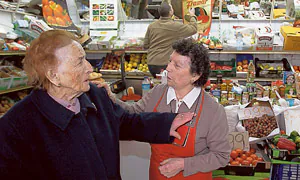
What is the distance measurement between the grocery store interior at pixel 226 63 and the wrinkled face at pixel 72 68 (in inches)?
52.9

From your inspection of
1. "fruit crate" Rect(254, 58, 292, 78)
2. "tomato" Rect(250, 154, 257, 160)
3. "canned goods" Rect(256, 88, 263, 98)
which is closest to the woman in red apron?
"tomato" Rect(250, 154, 257, 160)

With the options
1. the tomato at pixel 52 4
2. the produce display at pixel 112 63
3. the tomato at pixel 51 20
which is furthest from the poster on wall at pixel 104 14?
the tomato at pixel 51 20

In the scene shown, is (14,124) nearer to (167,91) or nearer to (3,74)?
(167,91)

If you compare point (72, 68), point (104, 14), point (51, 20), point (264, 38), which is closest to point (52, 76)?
point (72, 68)

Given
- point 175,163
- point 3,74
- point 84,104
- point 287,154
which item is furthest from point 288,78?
point 3,74

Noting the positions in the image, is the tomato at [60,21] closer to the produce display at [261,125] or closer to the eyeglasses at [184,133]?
the produce display at [261,125]

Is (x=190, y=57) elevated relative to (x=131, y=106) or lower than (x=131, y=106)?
A: elevated

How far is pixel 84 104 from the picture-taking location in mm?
1581

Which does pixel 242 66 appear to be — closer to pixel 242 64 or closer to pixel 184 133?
pixel 242 64

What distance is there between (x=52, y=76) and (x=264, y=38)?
4.70 m

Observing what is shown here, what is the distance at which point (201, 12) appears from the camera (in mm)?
5742

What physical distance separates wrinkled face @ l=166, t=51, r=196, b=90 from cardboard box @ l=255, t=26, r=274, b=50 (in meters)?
3.76

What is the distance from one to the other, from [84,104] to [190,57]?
846 mm

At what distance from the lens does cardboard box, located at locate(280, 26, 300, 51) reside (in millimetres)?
4871
